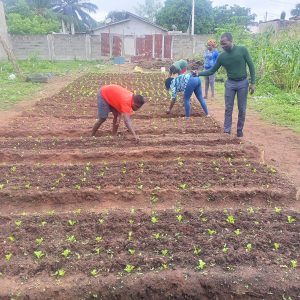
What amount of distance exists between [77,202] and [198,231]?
1.82m

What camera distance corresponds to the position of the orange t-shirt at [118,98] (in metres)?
5.89

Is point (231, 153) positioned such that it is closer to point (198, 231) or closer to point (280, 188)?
point (280, 188)

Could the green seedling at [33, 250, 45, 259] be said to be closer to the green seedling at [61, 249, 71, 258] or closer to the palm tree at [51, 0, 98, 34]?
the green seedling at [61, 249, 71, 258]

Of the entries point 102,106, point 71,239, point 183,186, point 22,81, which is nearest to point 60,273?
point 71,239

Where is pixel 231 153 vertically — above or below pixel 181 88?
below

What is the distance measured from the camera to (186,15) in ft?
126

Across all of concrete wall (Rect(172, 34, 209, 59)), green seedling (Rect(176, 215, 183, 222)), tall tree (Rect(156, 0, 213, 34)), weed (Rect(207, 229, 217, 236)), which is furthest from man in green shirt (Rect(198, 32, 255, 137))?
tall tree (Rect(156, 0, 213, 34))

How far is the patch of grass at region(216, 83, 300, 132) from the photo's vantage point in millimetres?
8648

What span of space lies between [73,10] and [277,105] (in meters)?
38.1

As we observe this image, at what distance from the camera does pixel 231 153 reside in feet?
19.8

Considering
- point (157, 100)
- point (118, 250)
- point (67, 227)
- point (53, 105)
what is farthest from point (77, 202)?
point (157, 100)

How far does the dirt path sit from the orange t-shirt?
8.35 ft

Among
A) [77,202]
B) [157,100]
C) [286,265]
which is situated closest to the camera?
[286,265]

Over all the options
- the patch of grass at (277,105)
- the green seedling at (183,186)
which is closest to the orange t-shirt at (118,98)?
the green seedling at (183,186)
